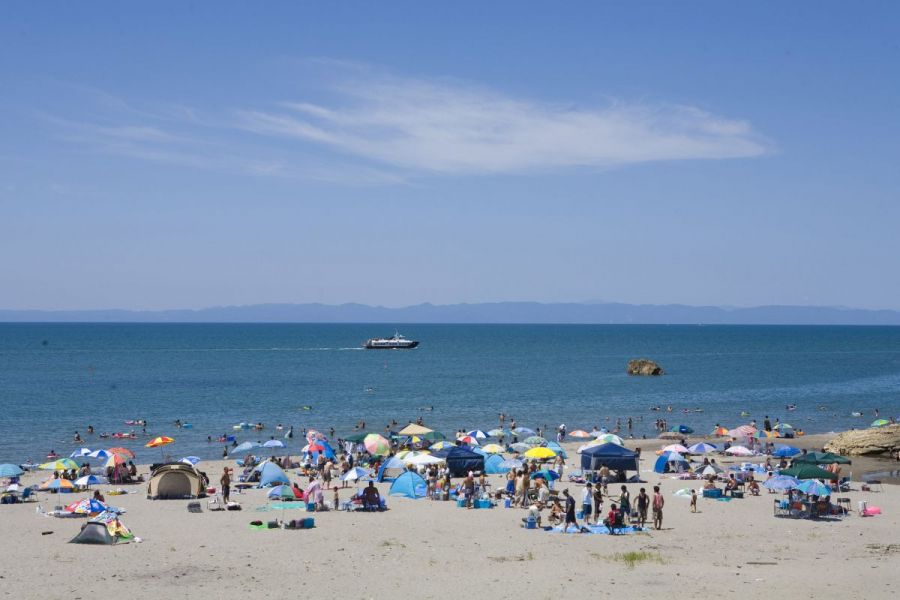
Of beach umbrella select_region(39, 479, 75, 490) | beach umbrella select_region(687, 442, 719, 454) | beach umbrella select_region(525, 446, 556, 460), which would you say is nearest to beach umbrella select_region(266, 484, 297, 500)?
beach umbrella select_region(39, 479, 75, 490)

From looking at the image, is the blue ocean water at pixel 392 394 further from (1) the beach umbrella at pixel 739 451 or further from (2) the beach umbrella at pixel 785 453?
(2) the beach umbrella at pixel 785 453

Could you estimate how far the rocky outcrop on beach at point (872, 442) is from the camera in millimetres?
40094

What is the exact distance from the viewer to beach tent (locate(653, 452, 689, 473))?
3462 centimetres

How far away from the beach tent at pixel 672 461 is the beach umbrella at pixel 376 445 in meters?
11.0

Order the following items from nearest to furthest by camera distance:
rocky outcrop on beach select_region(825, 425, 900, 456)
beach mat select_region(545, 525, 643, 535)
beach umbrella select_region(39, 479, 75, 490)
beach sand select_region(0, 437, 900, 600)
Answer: beach sand select_region(0, 437, 900, 600), beach mat select_region(545, 525, 643, 535), beach umbrella select_region(39, 479, 75, 490), rocky outcrop on beach select_region(825, 425, 900, 456)

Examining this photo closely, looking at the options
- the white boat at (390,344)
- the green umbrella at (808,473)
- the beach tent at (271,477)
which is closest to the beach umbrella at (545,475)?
the green umbrella at (808,473)

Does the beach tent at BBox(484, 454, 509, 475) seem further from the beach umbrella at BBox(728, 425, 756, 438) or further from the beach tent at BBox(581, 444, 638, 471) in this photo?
the beach umbrella at BBox(728, 425, 756, 438)

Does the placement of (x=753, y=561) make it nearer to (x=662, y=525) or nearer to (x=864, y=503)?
(x=662, y=525)

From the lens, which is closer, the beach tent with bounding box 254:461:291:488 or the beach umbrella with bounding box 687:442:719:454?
the beach tent with bounding box 254:461:291:488

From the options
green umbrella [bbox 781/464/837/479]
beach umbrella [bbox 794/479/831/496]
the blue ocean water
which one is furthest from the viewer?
the blue ocean water

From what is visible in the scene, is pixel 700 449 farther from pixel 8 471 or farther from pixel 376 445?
pixel 8 471

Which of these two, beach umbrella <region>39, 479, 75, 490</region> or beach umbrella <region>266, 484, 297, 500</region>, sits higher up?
beach umbrella <region>266, 484, 297, 500</region>

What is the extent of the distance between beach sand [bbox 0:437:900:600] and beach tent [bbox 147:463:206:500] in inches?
66.8

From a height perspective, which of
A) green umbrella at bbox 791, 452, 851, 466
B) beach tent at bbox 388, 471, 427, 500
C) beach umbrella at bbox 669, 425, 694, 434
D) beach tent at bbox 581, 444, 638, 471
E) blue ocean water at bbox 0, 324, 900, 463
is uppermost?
green umbrella at bbox 791, 452, 851, 466
